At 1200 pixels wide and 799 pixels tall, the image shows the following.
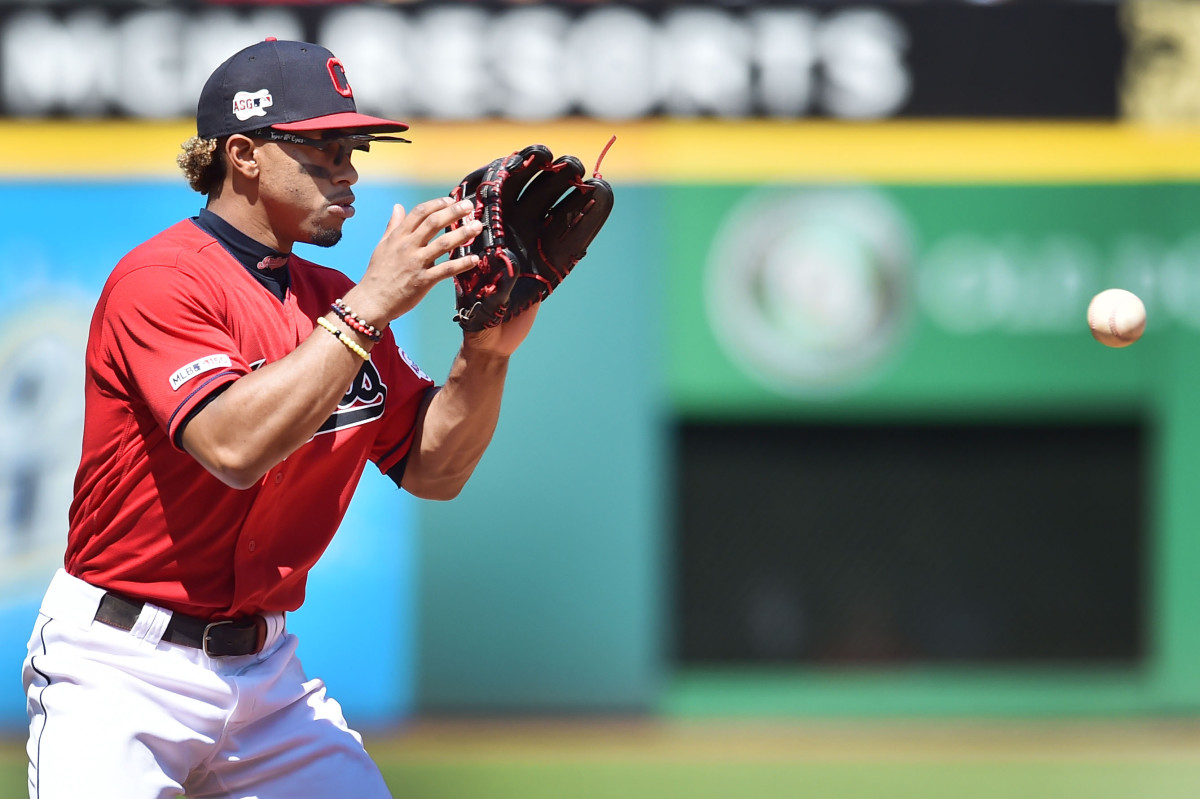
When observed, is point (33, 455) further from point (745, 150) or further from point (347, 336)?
point (347, 336)

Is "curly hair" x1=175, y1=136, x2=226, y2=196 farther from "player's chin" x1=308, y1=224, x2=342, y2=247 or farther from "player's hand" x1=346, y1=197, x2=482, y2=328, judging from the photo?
"player's hand" x1=346, y1=197, x2=482, y2=328

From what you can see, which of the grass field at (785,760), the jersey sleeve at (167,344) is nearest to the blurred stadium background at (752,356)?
the grass field at (785,760)

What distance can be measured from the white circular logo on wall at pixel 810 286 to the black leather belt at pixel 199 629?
4030 millimetres

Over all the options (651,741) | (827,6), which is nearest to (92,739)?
(651,741)

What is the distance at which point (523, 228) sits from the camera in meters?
2.95

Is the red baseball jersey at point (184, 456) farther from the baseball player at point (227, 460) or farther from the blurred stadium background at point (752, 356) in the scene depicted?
the blurred stadium background at point (752, 356)

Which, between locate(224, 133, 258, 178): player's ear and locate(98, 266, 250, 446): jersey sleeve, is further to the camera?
locate(224, 133, 258, 178): player's ear

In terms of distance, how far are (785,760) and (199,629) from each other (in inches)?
140

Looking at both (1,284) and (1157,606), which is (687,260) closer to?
(1157,606)

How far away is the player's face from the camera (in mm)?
2664

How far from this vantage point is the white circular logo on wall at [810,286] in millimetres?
6387

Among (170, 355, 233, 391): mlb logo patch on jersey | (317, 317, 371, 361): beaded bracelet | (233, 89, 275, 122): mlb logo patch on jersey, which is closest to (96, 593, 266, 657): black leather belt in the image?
(170, 355, 233, 391): mlb logo patch on jersey

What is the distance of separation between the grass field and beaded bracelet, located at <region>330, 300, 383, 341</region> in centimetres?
319

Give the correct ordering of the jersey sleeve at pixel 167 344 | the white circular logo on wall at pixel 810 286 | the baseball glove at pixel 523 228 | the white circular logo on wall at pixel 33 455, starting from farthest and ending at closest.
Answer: the white circular logo on wall at pixel 810 286, the white circular logo on wall at pixel 33 455, the baseball glove at pixel 523 228, the jersey sleeve at pixel 167 344
